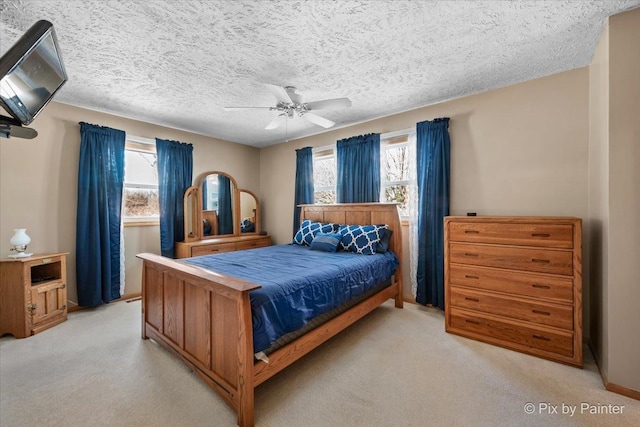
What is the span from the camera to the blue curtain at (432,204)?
3.22 m

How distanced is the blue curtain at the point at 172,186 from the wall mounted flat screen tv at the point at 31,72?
2.74m

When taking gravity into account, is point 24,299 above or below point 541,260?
below

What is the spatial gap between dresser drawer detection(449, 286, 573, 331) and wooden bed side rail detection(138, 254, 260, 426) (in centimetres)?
209

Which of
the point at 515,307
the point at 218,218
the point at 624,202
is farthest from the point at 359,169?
the point at 624,202

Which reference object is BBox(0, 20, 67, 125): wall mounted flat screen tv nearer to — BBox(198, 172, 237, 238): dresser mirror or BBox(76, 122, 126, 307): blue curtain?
BBox(76, 122, 126, 307): blue curtain

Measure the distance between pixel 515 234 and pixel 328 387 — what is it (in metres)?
2.03

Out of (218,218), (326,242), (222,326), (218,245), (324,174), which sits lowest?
(222,326)

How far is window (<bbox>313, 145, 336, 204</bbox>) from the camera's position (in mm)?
4498

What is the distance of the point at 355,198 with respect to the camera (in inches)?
157

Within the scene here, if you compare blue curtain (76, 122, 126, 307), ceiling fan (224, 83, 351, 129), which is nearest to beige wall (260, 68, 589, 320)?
ceiling fan (224, 83, 351, 129)

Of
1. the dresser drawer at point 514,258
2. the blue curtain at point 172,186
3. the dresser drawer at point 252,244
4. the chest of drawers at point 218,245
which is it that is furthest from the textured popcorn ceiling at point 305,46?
the dresser drawer at point 252,244

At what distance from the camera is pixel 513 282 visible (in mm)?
2365

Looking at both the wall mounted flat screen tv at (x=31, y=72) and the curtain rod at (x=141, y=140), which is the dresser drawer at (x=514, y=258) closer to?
the wall mounted flat screen tv at (x=31, y=72)

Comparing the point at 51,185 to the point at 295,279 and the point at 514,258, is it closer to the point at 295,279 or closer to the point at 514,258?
the point at 295,279
